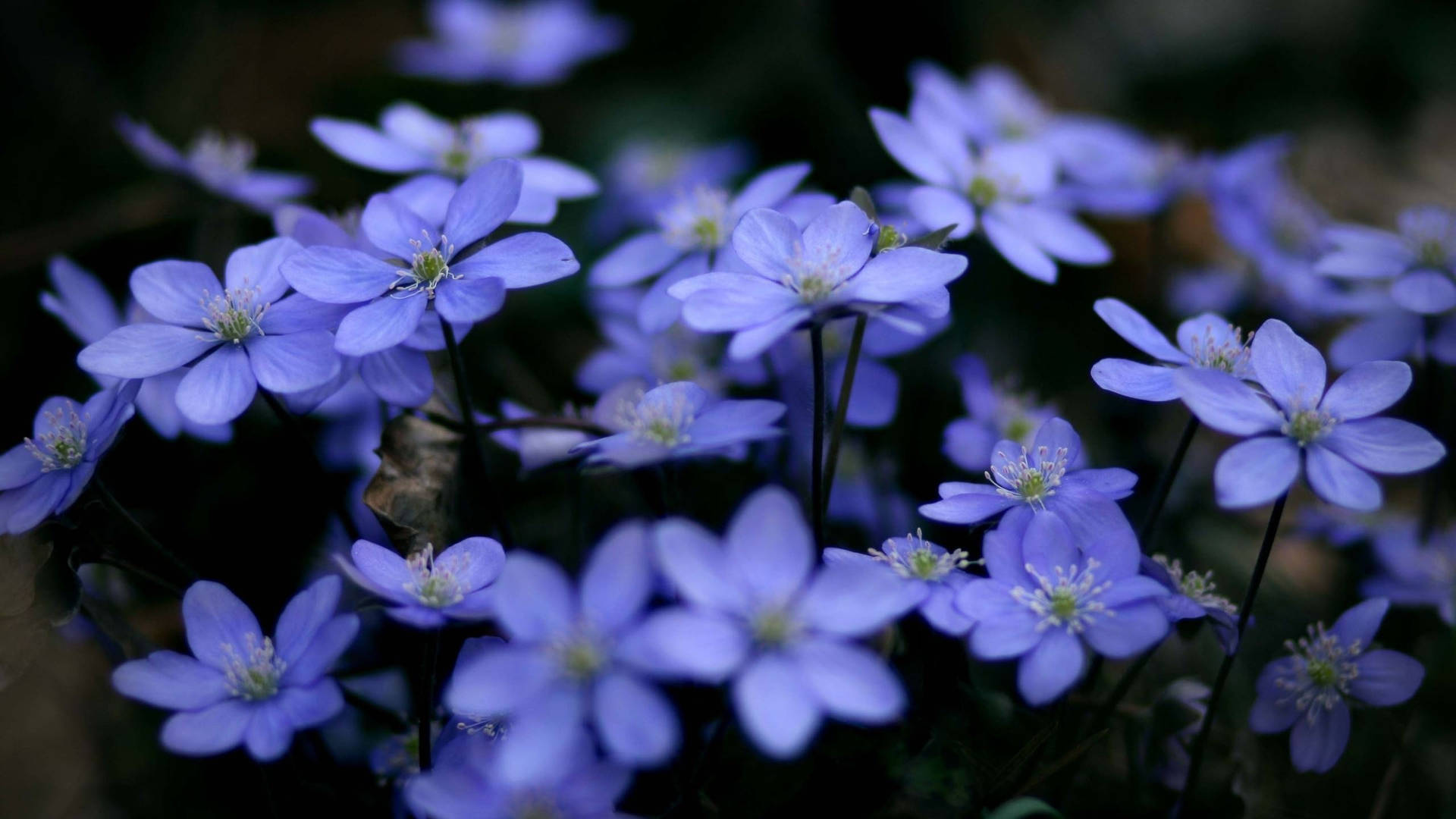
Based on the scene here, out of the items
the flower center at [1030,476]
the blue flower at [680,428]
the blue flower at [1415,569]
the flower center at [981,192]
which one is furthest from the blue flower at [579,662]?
the blue flower at [1415,569]

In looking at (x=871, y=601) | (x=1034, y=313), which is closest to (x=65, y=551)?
(x=871, y=601)

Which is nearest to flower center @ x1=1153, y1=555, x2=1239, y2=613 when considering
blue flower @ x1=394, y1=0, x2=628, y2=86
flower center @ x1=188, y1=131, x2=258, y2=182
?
flower center @ x1=188, y1=131, x2=258, y2=182

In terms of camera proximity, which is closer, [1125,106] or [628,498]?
[628,498]

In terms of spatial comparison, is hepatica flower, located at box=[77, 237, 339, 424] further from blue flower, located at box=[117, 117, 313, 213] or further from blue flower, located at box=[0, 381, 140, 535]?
blue flower, located at box=[117, 117, 313, 213]

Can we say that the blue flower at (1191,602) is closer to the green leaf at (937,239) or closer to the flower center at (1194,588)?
the flower center at (1194,588)

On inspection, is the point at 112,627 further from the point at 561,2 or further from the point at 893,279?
the point at 561,2

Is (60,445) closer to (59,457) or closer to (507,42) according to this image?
(59,457)
